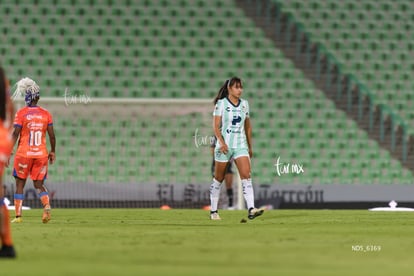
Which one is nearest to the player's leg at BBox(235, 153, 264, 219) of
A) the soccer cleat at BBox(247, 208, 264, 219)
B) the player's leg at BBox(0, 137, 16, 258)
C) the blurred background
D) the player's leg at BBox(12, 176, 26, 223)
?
the soccer cleat at BBox(247, 208, 264, 219)

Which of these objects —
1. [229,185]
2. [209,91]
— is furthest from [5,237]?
[209,91]

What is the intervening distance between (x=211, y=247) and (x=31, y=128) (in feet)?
19.0

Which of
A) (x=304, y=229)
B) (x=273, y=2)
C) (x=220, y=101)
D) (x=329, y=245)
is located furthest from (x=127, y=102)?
(x=329, y=245)

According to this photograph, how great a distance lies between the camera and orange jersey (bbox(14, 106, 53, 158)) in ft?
49.1

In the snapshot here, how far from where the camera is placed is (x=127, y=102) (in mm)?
23453

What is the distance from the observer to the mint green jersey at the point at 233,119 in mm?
14992

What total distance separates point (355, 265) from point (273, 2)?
2073cm

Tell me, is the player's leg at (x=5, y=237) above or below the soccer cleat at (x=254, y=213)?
above

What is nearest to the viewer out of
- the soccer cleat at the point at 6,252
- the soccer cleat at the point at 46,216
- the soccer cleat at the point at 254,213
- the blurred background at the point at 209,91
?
the soccer cleat at the point at 6,252

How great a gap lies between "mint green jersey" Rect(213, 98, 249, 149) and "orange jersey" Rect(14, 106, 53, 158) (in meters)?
2.56

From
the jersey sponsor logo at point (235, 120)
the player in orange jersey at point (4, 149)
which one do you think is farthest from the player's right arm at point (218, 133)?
the player in orange jersey at point (4, 149)

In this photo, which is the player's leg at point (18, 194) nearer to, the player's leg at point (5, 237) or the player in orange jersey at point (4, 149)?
the player in orange jersey at point (4, 149)

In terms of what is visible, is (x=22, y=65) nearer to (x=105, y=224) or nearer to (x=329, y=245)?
(x=105, y=224)

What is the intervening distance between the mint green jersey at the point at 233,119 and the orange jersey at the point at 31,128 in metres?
2.56
